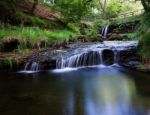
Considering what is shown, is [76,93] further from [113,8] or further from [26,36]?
[113,8]

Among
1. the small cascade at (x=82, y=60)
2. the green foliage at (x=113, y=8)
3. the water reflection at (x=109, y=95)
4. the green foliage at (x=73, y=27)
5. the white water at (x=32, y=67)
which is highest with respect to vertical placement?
the green foliage at (x=113, y=8)

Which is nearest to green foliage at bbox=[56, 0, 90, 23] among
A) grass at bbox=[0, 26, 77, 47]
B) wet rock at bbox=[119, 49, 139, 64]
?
grass at bbox=[0, 26, 77, 47]

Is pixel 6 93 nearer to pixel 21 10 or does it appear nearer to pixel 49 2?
pixel 21 10

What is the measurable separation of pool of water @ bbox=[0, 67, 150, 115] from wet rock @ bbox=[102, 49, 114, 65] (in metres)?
1.77

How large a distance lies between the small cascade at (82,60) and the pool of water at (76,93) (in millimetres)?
994

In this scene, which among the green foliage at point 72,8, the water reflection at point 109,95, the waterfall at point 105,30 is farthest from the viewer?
the waterfall at point 105,30

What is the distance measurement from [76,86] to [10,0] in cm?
1057

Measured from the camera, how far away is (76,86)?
28.8 ft

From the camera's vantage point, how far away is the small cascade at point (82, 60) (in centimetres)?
1254

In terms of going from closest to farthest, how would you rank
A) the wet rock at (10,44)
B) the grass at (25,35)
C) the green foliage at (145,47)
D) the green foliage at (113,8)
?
the green foliage at (145,47) → the wet rock at (10,44) → the grass at (25,35) → the green foliage at (113,8)

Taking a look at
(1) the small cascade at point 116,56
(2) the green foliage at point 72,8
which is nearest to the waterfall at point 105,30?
(2) the green foliage at point 72,8

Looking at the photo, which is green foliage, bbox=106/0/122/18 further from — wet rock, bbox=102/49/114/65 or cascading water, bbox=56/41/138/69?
wet rock, bbox=102/49/114/65

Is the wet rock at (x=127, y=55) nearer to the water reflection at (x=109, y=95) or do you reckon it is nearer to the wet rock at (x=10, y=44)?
the water reflection at (x=109, y=95)

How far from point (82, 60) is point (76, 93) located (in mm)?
5377
